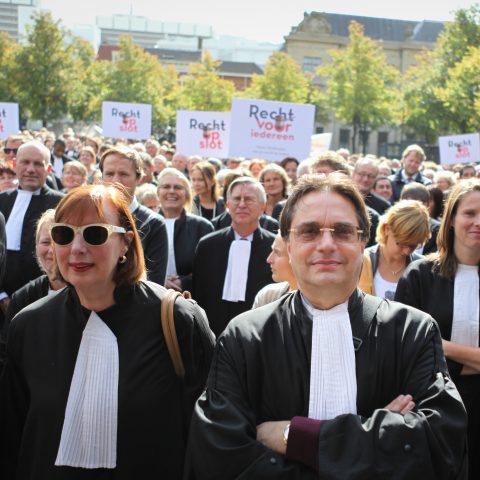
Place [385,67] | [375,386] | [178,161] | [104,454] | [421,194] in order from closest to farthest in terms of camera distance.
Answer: [375,386], [104,454], [421,194], [178,161], [385,67]

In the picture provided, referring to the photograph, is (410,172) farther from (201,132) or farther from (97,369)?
(97,369)

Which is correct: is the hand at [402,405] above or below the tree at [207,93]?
below

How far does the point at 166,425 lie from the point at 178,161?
10.7 m

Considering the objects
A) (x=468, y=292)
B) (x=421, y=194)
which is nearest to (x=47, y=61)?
(x=421, y=194)

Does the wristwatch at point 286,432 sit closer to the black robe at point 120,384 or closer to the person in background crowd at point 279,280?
the black robe at point 120,384

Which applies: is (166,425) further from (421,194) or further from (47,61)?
(47,61)

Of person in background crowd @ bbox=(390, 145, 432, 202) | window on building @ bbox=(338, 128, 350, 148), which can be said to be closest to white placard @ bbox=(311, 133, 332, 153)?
person in background crowd @ bbox=(390, 145, 432, 202)

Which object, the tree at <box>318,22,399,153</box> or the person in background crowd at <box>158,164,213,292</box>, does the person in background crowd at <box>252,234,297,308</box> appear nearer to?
the person in background crowd at <box>158,164,213,292</box>

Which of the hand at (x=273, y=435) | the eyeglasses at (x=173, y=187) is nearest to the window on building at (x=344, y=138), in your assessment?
the eyeglasses at (x=173, y=187)

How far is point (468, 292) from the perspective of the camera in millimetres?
3766

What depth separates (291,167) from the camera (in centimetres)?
1065

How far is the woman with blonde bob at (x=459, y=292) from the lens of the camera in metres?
3.72

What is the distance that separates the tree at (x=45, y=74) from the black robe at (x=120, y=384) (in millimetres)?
32319

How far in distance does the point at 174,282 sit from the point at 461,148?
996cm
